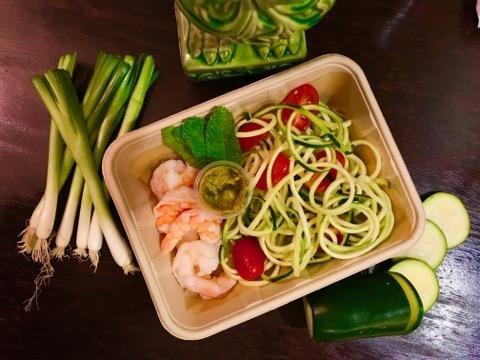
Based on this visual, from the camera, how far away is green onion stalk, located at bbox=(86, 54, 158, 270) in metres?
1.96

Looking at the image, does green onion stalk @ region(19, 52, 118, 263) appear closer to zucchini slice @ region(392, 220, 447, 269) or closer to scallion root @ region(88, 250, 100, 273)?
scallion root @ region(88, 250, 100, 273)

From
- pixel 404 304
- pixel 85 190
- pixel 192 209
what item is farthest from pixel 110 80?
pixel 404 304

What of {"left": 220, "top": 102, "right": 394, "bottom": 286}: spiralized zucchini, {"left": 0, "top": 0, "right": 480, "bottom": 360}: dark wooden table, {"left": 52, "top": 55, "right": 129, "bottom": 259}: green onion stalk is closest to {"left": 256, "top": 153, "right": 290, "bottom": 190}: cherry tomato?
{"left": 220, "top": 102, "right": 394, "bottom": 286}: spiralized zucchini

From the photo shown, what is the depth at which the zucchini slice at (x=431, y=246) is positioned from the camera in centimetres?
199

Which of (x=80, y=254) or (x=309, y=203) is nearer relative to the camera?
(x=309, y=203)

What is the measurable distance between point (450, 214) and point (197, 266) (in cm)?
108

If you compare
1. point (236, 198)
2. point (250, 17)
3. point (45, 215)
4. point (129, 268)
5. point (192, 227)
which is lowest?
point (129, 268)

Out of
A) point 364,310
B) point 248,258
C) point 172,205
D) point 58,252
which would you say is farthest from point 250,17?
point 58,252

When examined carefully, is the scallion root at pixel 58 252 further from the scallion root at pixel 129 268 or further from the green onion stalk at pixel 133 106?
the scallion root at pixel 129 268

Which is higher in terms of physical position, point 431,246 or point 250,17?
point 250,17

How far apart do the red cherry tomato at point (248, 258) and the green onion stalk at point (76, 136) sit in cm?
45

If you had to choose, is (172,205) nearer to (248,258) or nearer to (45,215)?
(248,258)

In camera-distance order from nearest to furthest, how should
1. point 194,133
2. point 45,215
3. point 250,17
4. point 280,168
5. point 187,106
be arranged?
point 250,17 < point 194,133 < point 280,168 < point 45,215 < point 187,106

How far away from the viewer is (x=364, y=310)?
1.79m
